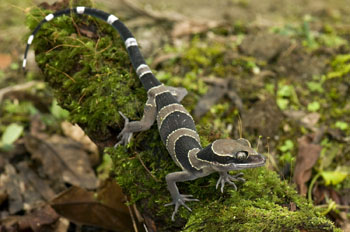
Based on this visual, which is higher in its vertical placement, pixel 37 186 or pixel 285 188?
pixel 285 188

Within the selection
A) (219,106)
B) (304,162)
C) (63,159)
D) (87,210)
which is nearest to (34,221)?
(87,210)

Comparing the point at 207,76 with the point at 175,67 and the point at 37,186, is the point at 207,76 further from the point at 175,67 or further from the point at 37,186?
the point at 37,186

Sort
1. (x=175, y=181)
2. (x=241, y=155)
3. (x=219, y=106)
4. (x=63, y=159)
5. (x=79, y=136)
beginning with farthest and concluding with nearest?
(x=219, y=106) < (x=79, y=136) < (x=63, y=159) < (x=175, y=181) < (x=241, y=155)

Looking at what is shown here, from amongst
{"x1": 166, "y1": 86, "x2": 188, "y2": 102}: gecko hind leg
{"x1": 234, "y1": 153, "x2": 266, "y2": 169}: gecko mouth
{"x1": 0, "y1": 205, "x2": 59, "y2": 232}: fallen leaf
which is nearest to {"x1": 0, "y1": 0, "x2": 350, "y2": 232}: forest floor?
{"x1": 0, "y1": 205, "x2": 59, "y2": 232}: fallen leaf

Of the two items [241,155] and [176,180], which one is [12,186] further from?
[241,155]

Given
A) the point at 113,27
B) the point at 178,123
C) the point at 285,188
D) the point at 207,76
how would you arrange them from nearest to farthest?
the point at 285,188, the point at 178,123, the point at 113,27, the point at 207,76

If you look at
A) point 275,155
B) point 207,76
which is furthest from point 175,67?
point 275,155
